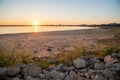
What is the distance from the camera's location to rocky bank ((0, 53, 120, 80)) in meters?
5.82

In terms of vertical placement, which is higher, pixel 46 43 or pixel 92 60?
pixel 92 60

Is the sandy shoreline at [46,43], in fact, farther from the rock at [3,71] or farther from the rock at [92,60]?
the rock at [92,60]

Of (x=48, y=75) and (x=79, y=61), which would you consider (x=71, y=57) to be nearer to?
(x=79, y=61)

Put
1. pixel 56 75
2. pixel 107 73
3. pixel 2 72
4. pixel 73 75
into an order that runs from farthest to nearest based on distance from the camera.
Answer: pixel 107 73
pixel 73 75
pixel 56 75
pixel 2 72

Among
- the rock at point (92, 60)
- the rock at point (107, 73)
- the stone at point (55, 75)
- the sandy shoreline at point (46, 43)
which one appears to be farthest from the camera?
the sandy shoreline at point (46, 43)

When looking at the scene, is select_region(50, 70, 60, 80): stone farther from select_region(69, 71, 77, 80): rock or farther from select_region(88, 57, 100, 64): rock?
select_region(88, 57, 100, 64): rock

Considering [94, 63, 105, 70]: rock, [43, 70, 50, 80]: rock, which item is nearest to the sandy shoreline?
[43, 70, 50, 80]: rock

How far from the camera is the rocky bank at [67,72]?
5.82m

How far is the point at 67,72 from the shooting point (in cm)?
616

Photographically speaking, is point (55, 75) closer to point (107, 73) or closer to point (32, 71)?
point (32, 71)

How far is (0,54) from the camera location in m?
6.86

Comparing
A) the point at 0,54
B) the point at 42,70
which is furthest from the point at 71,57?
the point at 0,54

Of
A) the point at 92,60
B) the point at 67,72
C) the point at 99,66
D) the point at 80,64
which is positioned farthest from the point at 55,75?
the point at 92,60

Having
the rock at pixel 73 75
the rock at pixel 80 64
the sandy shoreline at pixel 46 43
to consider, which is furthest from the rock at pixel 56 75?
the sandy shoreline at pixel 46 43
